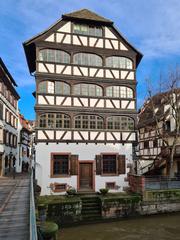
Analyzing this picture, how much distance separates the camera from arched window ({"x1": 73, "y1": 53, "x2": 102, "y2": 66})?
24.1 m

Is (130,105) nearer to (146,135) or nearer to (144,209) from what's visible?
(144,209)

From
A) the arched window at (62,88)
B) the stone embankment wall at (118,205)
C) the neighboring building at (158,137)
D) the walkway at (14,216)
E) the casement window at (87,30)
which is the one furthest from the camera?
the neighboring building at (158,137)

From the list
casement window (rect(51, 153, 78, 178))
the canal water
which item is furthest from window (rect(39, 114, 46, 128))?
the canal water

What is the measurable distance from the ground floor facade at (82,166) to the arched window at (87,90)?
14.5 ft

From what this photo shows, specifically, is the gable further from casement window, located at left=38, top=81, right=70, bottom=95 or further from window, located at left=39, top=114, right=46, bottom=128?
window, located at left=39, top=114, right=46, bottom=128

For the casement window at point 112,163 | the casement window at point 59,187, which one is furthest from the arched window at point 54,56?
the casement window at point 59,187

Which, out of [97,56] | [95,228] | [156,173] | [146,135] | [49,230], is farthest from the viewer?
[146,135]

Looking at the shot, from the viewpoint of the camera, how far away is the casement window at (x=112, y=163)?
77.2ft

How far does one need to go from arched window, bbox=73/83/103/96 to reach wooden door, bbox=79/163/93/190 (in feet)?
20.1

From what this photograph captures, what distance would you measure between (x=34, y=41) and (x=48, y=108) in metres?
5.88

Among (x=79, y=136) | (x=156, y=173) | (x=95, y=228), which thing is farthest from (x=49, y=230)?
(x=156, y=173)

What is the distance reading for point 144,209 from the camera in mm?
20000

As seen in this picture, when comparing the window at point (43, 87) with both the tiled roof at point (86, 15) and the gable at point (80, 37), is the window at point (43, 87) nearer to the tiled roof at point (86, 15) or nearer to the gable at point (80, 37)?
the gable at point (80, 37)

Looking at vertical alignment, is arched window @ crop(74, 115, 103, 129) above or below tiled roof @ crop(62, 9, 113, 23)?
below
